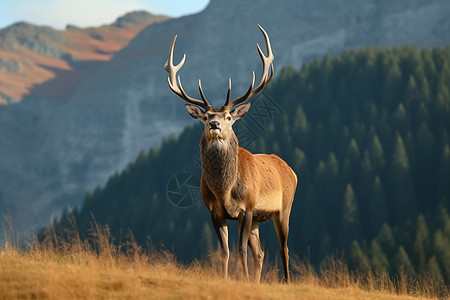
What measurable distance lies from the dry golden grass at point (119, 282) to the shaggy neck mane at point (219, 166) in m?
1.21

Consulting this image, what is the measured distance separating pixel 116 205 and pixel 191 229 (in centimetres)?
2911

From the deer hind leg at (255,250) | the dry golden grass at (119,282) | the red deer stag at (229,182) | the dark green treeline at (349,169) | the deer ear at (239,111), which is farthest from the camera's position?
the dark green treeline at (349,169)

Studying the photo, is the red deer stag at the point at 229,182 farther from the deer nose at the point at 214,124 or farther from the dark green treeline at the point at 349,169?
the dark green treeline at the point at 349,169

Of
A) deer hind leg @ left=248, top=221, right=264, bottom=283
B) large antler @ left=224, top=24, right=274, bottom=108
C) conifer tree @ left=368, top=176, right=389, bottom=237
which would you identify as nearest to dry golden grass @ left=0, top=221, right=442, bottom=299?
deer hind leg @ left=248, top=221, right=264, bottom=283

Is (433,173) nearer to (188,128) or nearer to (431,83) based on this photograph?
(431,83)

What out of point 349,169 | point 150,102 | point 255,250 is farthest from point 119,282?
point 150,102

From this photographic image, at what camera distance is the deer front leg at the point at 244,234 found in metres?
9.96

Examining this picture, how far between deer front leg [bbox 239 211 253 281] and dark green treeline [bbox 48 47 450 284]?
6224 cm


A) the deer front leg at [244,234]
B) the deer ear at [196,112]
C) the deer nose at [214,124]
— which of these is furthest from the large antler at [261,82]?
the deer front leg at [244,234]

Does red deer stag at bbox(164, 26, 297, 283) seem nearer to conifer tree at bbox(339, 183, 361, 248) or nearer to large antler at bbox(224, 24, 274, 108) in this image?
large antler at bbox(224, 24, 274, 108)

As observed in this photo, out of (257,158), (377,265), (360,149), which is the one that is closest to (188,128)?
(360,149)

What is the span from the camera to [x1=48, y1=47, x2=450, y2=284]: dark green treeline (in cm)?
9201

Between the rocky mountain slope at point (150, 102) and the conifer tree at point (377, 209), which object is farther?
the rocky mountain slope at point (150, 102)

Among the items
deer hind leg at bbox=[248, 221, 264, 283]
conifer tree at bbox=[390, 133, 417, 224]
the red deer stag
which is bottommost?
conifer tree at bbox=[390, 133, 417, 224]
